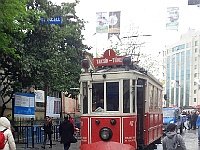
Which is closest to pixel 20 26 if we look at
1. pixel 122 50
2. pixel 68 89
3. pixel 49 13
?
pixel 49 13

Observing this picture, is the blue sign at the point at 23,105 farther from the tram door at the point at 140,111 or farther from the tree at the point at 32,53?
the tram door at the point at 140,111

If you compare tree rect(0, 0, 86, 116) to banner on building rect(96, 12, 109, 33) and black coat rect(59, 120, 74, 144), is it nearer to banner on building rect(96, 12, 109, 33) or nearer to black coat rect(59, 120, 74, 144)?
black coat rect(59, 120, 74, 144)

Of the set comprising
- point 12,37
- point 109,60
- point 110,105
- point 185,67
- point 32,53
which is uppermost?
point 185,67

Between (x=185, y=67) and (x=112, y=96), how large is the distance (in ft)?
342

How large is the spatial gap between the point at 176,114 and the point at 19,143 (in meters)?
13.3

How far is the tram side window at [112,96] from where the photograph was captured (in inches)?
412

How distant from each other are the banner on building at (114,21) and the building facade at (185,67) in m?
84.4

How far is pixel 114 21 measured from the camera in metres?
21.8

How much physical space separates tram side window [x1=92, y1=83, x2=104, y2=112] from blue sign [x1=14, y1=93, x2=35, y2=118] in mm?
6408

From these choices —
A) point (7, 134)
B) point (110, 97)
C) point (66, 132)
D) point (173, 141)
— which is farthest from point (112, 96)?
point (7, 134)

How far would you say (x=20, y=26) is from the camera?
1305 cm

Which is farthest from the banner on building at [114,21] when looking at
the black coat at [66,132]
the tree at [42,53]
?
the black coat at [66,132]

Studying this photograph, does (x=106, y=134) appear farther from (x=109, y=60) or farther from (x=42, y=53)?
(x=42, y=53)

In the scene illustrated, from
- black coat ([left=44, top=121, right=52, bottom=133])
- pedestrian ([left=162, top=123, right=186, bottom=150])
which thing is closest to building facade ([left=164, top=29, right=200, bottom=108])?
black coat ([left=44, top=121, right=52, bottom=133])
